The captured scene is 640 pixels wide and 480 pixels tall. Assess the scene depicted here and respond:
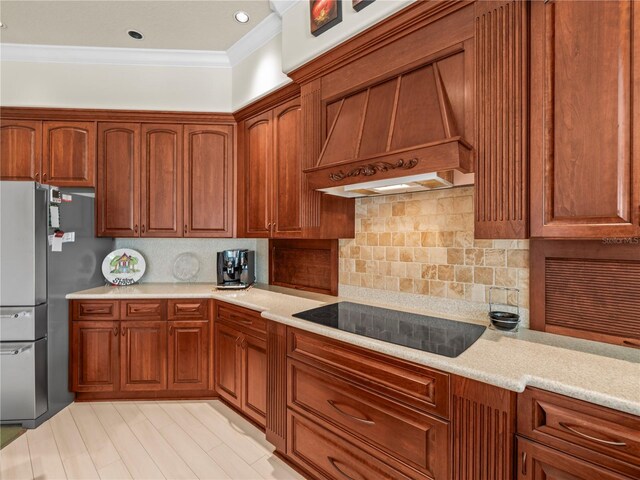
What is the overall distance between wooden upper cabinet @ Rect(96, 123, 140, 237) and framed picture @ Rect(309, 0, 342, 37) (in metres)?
1.87

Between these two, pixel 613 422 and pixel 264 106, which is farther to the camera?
pixel 264 106

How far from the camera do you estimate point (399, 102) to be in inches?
64.1

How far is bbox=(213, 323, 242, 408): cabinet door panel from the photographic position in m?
2.29

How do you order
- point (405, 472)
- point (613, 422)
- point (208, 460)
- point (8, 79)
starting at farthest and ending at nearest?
point (8, 79) < point (208, 460) < point (405, 472) < point (613, 422)

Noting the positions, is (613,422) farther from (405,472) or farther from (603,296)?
(405,472)

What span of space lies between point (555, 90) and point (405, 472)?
1688 millimetres

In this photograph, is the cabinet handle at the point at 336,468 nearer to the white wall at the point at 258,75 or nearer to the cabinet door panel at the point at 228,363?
the cabinet door panel at the point at 228,363

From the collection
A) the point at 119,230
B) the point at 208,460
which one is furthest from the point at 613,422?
the point at 119,230

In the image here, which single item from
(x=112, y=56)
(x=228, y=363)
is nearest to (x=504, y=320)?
(x=228, y=363)

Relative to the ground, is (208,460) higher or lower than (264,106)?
lower

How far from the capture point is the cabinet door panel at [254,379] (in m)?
2.08

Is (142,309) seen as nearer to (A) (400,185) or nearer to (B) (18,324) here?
(B) (18,324)

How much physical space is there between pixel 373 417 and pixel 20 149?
357 cm

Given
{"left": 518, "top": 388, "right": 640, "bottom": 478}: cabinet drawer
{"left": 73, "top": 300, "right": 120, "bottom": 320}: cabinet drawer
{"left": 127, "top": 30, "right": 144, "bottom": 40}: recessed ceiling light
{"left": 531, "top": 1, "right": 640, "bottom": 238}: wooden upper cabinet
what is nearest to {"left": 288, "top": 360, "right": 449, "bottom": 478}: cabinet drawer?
{"left": 518, "top": 388, "right": 640, "bottom": 478}: cabinet drawer
